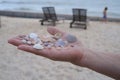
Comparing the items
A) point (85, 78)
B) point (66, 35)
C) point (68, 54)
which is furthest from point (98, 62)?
point (85, 78)

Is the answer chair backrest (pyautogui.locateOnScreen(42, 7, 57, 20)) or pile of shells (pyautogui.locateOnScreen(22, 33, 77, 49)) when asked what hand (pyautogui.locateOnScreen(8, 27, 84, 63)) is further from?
chair backrest (pyautogui.locateOnScreen(42, 7, 57, 20))

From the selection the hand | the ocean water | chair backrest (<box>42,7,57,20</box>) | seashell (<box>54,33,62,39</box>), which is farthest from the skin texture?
the ocean water

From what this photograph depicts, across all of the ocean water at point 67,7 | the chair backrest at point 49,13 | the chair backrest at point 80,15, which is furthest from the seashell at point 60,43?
the ocean water at point 67,7

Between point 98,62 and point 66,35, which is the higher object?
point 66,35

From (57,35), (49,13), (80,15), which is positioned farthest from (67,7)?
(57,35)

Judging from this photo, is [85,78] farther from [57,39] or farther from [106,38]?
[106,38]
